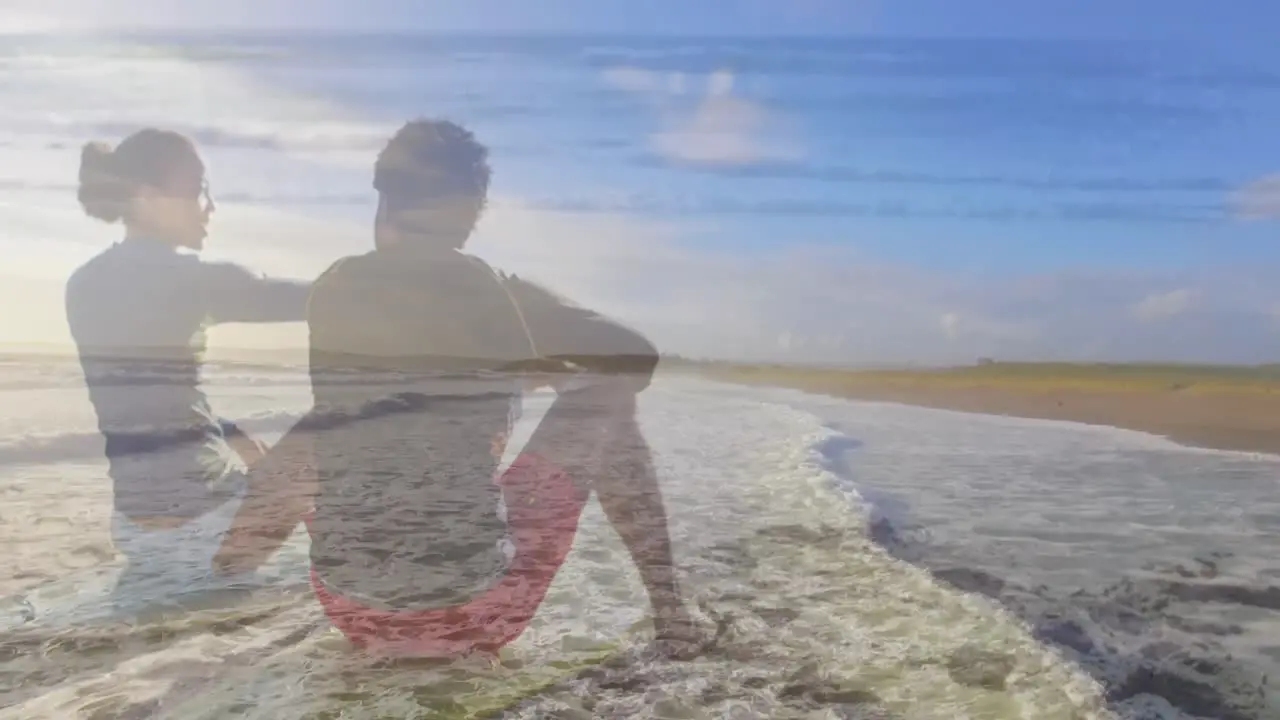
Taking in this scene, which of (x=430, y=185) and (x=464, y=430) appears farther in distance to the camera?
(x=464, y=430)

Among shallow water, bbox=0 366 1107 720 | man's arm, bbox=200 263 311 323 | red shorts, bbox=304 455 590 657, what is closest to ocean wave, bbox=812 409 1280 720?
shallow water, bbox=0 366 1107 720

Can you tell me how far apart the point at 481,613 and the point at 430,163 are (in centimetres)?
190

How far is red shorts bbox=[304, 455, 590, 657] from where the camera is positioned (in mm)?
3416

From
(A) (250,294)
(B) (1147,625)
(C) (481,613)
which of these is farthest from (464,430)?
(B) (1147,625)

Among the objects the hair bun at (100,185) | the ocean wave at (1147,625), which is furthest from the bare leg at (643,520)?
the hair bun at (100,185)

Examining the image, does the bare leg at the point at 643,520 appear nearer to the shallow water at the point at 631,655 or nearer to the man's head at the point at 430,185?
the shallow water at the point at 631,655

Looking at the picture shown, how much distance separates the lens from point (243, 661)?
321 centimetres

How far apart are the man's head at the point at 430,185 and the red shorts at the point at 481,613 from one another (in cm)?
152

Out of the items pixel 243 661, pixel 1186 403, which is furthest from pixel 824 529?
pixel 1186 403

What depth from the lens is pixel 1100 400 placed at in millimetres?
16891

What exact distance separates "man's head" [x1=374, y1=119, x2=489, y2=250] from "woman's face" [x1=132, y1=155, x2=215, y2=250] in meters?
0.63

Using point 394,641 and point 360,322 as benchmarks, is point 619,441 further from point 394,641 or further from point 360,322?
point 360,322

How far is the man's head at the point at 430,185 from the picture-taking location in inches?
100

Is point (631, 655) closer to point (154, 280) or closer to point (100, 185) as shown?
point (154, 280)
